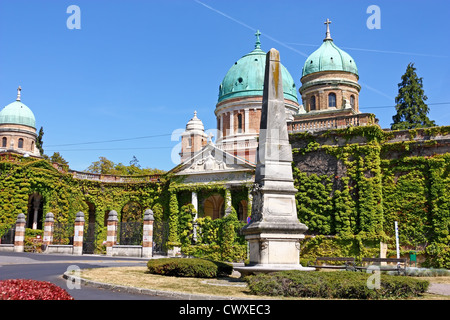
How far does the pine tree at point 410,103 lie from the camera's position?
152 ft

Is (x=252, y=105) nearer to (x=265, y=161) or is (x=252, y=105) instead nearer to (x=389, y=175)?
(x=389, y=175)

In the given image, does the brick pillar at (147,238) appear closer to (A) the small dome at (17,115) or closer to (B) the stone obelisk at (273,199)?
(B) the stone obelisk at (273,199)

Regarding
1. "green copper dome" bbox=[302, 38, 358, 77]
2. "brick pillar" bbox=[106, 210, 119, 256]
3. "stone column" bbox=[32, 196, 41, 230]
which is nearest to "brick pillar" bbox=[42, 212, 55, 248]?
"brick pillar" bbox=[106, 210, 119, 256]

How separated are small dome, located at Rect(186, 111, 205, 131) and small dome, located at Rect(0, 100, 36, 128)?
62.4 feet

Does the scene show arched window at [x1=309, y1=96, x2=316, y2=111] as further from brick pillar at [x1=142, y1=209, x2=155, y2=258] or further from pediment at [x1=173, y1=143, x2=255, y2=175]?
brick pillar at [x1=142, y1=209, x2=155, y2=258]

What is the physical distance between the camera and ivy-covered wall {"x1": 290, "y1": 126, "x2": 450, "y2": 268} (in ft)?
93.1

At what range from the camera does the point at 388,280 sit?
11141 millimetres

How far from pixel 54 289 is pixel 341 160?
26454mm

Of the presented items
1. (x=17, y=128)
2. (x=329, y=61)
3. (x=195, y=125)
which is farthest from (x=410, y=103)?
(x=17, y=128)

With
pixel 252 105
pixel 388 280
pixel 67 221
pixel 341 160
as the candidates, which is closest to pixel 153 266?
pixel 388 280

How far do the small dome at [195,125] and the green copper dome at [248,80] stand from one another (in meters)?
8.56

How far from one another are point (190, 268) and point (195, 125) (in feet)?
151

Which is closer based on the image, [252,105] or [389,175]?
[389,175]

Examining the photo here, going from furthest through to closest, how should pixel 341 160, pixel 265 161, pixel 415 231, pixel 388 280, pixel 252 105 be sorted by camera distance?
pixel 252 105 → pixel 341 160 → pixel 415 231 → pixel 265 161 → pixel 388 280
